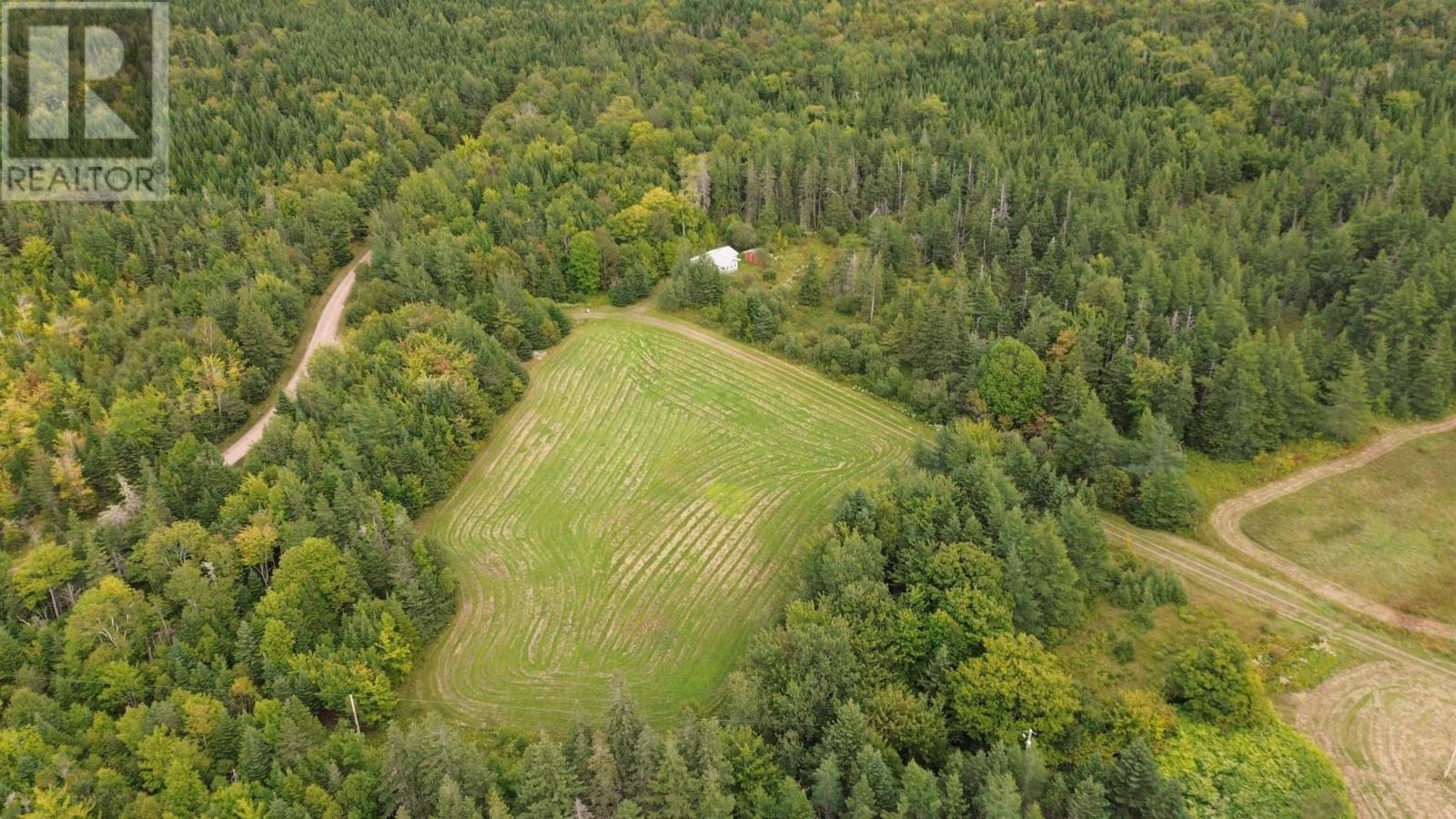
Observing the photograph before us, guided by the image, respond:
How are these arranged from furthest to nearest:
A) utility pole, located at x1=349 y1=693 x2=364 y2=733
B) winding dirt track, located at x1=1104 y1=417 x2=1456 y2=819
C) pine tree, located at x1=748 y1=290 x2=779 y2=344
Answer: pine tree, located at x1=748 y1=290 x2=779 y2=344 < utility pole, located at x1=349 y1=693 x2=364 y2=733 < winding dirt track, located at x1=1104 y1=417 x2=1456 y2=819

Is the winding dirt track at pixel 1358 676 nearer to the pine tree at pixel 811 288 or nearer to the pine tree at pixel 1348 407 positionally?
the pine tree at pixel 1348 407

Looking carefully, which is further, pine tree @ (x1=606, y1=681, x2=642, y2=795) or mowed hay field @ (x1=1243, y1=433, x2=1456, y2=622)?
mowed hay field @ (x1=1243, y1=433, x2=1456, y2=622)

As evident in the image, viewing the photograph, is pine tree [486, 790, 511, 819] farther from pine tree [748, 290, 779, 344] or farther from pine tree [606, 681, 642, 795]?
pine tree [748, 290, 779, 344]

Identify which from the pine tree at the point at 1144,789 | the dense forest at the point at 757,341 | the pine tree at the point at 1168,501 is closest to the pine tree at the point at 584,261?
the dense forest at the point at 757,341

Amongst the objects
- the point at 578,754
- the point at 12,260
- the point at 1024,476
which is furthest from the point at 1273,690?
the point at 12,260

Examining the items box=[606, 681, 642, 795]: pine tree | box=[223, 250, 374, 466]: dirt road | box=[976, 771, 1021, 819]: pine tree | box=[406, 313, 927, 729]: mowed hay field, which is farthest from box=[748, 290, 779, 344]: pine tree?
box=[976, 771, 1021, 819]: pine tree
